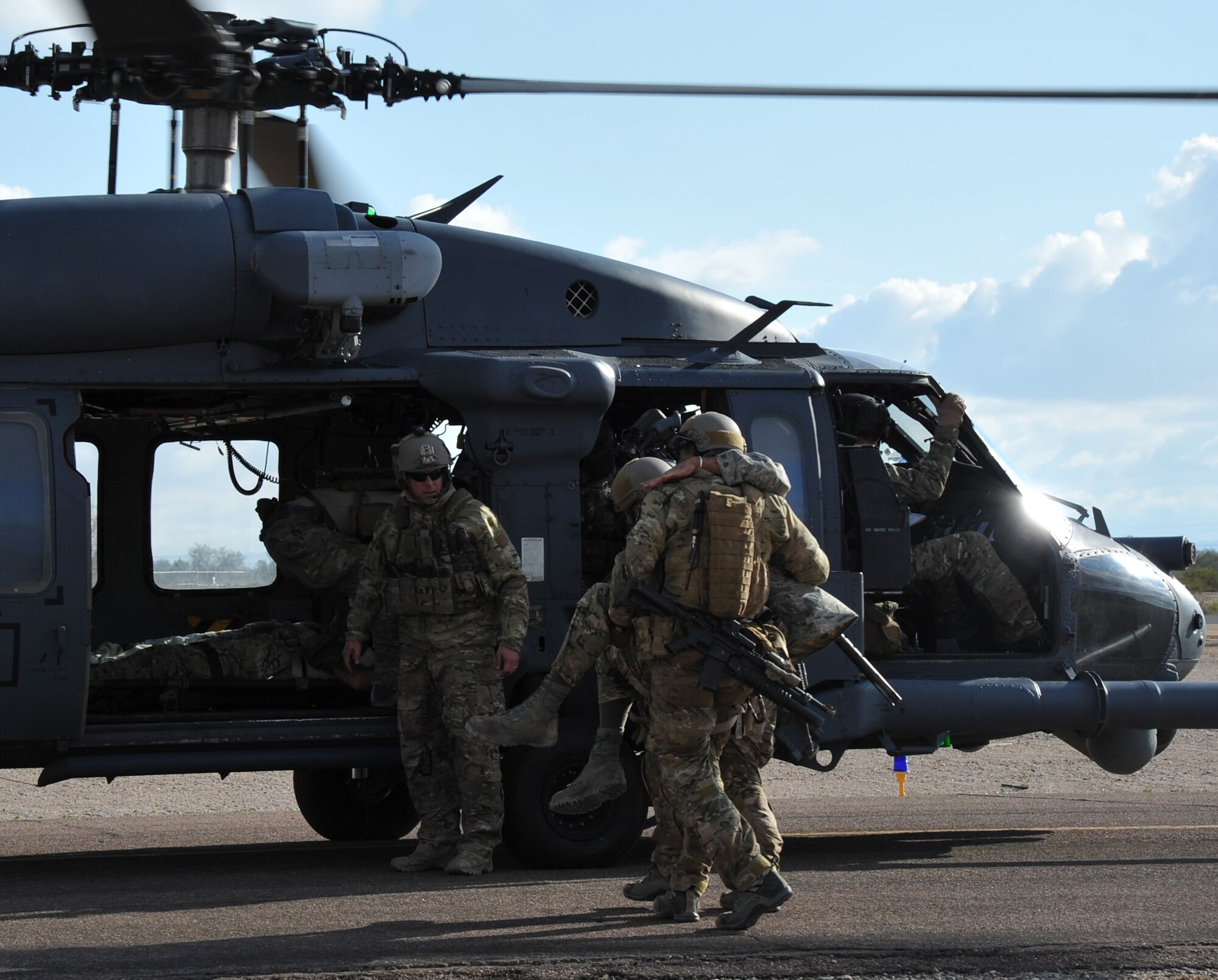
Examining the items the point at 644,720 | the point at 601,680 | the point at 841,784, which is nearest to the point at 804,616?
the point at 644,720

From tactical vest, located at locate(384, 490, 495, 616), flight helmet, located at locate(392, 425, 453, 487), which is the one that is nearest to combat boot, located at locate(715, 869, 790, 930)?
tactical vest, located at locate(384, 490, 495, 616)

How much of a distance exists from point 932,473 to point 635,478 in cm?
259

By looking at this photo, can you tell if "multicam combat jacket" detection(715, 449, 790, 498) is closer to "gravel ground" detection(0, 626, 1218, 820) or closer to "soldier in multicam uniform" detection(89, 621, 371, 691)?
"soldier in multicam uniform" detection(89, 621, 371, 691)

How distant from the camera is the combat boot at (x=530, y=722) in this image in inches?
256

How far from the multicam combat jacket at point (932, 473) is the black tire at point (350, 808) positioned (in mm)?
3380

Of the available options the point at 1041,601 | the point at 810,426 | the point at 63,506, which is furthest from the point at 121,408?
the point at 1041,601

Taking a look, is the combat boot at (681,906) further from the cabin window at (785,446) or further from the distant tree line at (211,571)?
the distant tree line at (211,571)

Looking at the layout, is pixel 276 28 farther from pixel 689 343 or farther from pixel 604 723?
pixel 604 723

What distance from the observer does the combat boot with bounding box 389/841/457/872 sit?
737 cm

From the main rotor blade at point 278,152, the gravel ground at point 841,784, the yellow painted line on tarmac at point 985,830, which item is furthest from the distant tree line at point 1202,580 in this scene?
the main rotor blade at point 278,152

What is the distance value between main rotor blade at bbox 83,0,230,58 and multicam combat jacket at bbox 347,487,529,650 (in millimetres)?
2229

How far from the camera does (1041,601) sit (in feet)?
28.4

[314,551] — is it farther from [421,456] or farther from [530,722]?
[530,722]

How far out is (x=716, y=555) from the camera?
19.6ft
